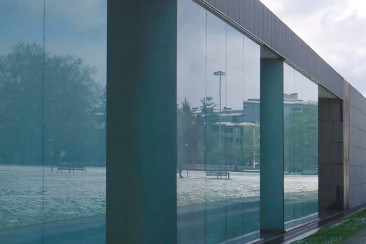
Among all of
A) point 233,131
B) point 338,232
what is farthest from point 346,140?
point 233,131

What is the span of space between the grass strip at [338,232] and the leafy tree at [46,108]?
8.77 meters

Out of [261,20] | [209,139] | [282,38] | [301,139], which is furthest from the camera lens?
[301,139]

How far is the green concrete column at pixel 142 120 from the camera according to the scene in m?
11.9

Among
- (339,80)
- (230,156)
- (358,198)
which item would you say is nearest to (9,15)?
(230,156)

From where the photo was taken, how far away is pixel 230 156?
1582 cm

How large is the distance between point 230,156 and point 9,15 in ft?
25.7

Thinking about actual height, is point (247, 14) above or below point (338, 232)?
above

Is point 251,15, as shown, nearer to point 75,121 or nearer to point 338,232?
point 338,232

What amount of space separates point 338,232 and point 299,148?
3391 millimetres

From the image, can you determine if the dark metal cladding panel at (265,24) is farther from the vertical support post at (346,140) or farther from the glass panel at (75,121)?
the vertical support post at (346,140)

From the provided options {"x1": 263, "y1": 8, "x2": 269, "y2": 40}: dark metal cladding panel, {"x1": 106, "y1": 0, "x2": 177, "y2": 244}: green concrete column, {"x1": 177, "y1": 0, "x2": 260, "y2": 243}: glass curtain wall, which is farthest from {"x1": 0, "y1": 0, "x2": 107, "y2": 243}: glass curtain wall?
{"x1": 263, "y1": 8, "x2": 269, "y2": 40}: dark metal cladding panel

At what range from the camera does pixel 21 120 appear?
8961mm

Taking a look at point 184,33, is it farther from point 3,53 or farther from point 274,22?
point 274,22

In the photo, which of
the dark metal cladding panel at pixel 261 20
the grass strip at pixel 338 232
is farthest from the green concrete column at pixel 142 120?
the grass strip at pixel 338 232
